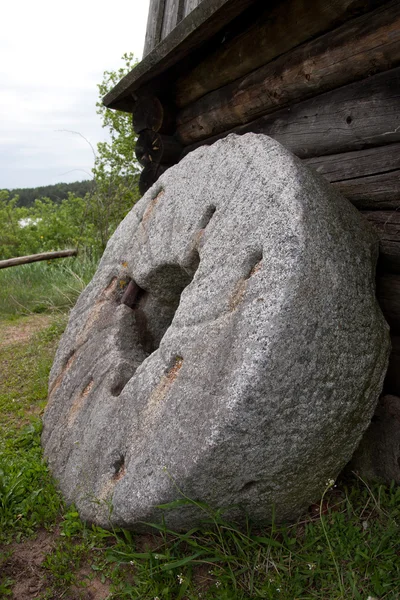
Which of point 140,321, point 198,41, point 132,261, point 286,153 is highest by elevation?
point 198,41

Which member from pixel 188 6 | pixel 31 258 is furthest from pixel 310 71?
pixel 31 258

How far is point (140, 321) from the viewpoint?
2938 millimetres

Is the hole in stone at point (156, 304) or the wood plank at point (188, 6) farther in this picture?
the wood plank at point (188, 6)

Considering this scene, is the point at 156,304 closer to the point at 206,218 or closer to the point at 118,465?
the point at 206,218

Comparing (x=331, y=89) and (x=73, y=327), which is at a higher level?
(x=331, y=89)

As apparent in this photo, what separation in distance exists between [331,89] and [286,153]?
0.68 m

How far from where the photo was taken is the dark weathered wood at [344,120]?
2266 mm

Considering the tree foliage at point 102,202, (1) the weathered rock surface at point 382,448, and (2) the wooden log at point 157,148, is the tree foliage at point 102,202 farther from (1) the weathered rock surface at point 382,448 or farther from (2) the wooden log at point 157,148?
(1) the weathered rock surface at point 382,448

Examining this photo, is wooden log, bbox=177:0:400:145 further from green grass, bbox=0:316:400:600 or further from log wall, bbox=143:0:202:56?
green grass, bbox=0:316:400:600

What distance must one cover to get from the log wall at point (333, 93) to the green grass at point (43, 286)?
12.0 ft

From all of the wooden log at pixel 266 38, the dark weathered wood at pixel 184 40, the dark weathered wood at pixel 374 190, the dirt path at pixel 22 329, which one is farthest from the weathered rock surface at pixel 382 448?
the dirt path at pixel 22 329

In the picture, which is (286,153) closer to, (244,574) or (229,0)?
(229,0)

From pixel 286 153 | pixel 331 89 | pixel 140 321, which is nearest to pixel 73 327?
pixel 140 321

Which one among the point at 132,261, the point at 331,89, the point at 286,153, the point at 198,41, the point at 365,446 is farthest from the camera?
the point at 198,41
